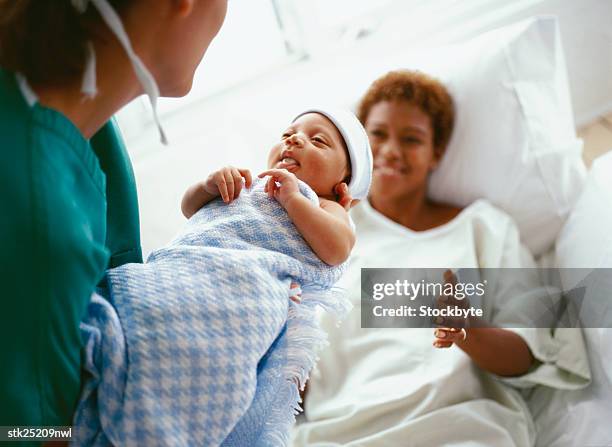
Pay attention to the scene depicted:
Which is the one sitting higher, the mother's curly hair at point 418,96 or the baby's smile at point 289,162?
the mother's curly hair at point 418,96

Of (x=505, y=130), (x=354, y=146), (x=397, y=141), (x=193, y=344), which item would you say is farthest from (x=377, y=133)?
(x=193, y=344)

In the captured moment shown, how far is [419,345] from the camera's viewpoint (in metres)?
1.19

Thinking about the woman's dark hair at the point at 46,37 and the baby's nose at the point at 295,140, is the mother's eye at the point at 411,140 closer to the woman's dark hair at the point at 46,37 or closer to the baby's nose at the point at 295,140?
the baby's nose at the point at 295,140

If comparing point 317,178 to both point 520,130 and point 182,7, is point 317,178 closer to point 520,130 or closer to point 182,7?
point 182,7

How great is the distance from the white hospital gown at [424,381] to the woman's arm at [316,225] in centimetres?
45

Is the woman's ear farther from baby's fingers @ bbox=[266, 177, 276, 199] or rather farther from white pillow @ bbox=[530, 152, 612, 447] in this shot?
white pillow @ bbox=[530, 152, 612, 447]

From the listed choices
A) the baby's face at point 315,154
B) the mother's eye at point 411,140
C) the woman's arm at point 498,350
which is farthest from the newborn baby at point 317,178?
the mother's eye at point 411,140

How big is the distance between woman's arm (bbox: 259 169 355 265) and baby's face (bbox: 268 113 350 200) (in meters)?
0.09

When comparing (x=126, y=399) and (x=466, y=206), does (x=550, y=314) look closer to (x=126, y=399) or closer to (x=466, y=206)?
(x=466, y=206)

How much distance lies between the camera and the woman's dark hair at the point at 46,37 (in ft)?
1.89

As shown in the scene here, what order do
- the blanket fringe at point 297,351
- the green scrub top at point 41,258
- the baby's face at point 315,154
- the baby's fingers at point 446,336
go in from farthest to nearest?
1. the baby's fingers at point 446,336
2. the baby's face at point 315,154
3. the blanket fringe at point 297,351
4. the green scrub top at point 41,258

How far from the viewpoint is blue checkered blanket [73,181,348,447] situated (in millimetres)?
629

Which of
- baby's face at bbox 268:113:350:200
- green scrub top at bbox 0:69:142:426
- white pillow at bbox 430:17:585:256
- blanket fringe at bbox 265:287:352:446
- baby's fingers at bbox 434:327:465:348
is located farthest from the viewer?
white pillow at bbox 430:17:585:256

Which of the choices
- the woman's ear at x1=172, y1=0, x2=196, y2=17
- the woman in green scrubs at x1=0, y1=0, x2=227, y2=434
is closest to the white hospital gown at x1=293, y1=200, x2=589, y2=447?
the woman in green scrubs at x1=0, y1=0, x2=227, y2=434
